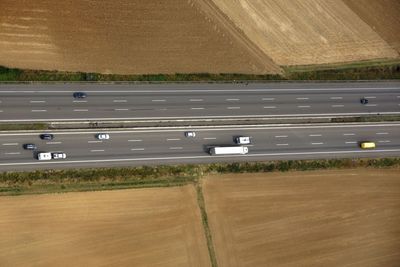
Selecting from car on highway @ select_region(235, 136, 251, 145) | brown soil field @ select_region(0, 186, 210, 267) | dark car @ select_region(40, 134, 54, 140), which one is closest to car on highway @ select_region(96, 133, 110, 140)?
dark car @ select_region(40, 134, 54, 140)

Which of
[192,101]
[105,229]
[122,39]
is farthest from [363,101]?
[105,229]

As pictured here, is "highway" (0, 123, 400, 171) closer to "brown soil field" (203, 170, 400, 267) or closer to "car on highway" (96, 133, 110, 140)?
"car on highway" (96, 133, 110, 140)

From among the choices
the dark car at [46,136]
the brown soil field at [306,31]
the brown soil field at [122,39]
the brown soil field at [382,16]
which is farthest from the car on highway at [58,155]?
the brown soil field at [382,16]

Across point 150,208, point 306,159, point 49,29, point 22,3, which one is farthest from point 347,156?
point 22,3

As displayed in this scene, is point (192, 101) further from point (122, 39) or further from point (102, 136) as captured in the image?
point (102, 136)

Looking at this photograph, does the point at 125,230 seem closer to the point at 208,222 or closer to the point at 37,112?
the point at 208,222

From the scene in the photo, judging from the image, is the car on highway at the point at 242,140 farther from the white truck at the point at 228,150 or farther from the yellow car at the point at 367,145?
the yellow car at the point at 367,145

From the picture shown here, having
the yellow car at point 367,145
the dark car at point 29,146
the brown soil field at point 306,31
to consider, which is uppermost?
the brown soil field at point 306,31
